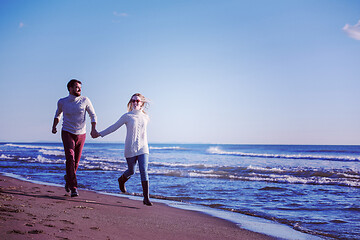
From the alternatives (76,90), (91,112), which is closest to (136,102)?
(91,112)

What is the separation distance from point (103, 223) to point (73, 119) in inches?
88.9

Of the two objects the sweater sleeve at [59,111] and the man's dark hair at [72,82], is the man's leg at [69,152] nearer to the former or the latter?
the sweater sleeve at [59,111]

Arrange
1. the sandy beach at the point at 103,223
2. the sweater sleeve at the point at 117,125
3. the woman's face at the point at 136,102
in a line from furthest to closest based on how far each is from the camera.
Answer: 1. the woman's face at the point at 136,102
2. the sweater sleeve at the point at 117,125
3. the sandy beach at the point at 103,223

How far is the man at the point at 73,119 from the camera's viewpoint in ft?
18.6

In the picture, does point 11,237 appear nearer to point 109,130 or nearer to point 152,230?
point 152,230

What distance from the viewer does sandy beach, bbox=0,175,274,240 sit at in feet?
10.9

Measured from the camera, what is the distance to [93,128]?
18.7ft

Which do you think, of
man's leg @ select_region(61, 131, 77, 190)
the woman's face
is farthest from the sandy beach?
the woman's face

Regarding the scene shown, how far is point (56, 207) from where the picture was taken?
494 cm

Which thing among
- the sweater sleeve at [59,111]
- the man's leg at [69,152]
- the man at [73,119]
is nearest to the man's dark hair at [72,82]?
the man at [73,119]

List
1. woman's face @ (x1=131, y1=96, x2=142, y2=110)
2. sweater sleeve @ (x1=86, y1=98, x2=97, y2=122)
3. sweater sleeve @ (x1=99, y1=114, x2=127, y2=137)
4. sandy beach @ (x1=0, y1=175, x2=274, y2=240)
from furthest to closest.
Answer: sweater sleeve @ (x1=86, y1=98, x2=97, y2=122)
woman's face @ (x1=131, y1=96, x2=142, y2=110)
sweater sleeve @ (x1=99, y1=114, x2=127, y2=137)
sandy beach @ (x1=0, y1=175, x2=274, y2=240)

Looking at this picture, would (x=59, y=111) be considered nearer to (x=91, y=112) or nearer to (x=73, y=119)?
(x=73, y=119)

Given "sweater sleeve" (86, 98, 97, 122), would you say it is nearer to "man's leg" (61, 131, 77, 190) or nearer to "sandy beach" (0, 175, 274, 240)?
"man's leg" (61, 131, 77, 190)

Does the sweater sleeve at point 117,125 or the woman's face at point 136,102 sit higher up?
the woman's face at point 136,102
